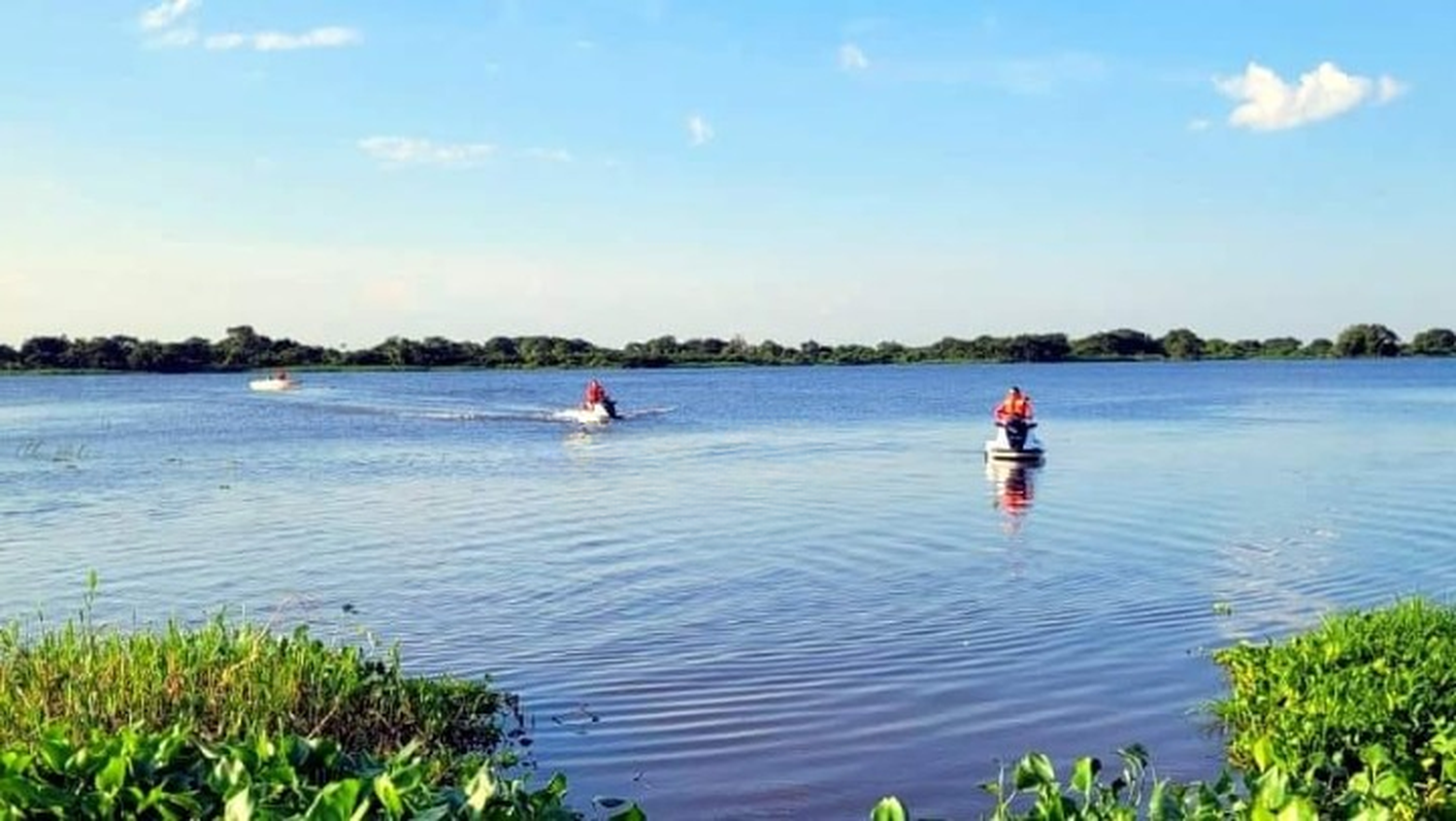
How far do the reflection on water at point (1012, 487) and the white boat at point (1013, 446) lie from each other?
14cm

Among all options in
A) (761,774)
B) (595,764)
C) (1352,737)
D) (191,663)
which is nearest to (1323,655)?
(1352,737)

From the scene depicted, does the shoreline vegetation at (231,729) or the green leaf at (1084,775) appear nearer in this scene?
the shoreline vegetation at (231,729)

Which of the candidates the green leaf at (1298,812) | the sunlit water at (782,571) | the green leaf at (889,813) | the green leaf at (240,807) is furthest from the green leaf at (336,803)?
the sunlit water at (782,571)

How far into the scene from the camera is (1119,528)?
79.6 ft

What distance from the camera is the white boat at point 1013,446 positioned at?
36625 mm

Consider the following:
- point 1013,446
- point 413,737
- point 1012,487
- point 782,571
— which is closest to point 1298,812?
point 413,737

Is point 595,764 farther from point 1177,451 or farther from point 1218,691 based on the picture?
point 1177,451

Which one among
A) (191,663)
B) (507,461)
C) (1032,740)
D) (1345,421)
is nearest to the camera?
(191,663)

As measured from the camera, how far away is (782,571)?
784 inches

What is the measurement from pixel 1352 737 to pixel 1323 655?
5.68 feet

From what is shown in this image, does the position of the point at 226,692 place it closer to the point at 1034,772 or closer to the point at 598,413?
the point at 1034,772

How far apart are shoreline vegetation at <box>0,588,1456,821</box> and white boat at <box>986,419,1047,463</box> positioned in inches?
933

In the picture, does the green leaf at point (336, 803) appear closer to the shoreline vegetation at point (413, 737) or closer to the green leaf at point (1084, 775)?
the shoreline vegetation at point (413, 737)

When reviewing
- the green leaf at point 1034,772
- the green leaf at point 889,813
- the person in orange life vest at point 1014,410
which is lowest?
the person in orange life vest at point 1014,410
